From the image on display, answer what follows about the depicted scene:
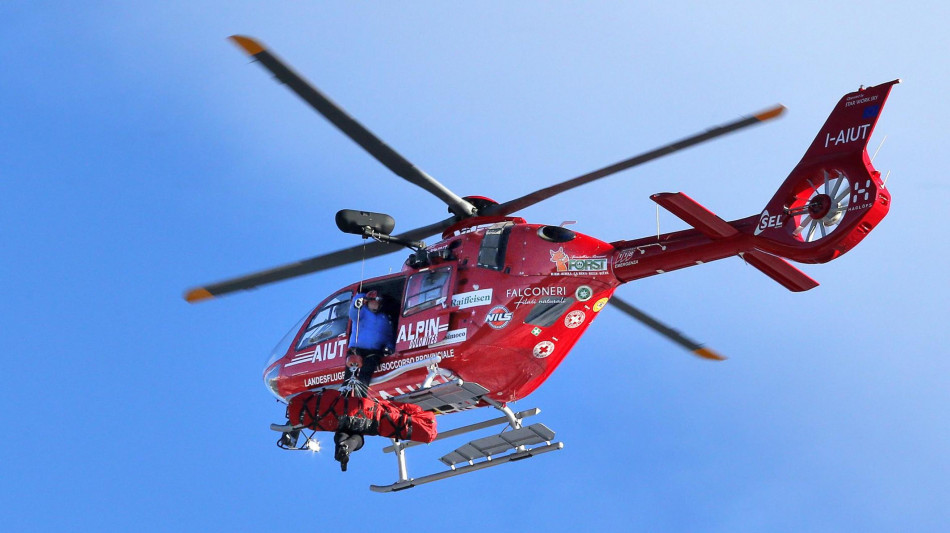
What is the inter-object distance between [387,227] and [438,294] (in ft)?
4.09

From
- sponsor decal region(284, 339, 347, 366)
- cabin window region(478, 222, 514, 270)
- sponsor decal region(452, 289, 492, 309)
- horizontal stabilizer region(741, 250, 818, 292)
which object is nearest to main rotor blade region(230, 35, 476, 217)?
cabin window region(478, 222, 514, 270)

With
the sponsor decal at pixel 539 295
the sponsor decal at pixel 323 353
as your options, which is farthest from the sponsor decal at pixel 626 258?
the sponsor decal at pixel 323 353

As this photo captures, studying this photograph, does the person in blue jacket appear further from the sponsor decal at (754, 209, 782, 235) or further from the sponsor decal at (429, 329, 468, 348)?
the sponsor decal at (754, 209, 782, 235)

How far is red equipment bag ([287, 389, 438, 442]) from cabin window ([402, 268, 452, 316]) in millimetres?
1442

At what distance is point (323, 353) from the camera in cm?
1922

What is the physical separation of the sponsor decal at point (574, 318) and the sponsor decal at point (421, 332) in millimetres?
1719

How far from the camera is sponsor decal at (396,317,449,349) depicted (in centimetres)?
1783

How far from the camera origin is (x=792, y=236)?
605 inches

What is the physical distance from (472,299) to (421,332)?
0.96m

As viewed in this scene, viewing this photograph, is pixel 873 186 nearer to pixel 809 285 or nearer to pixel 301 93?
pixel 809 285

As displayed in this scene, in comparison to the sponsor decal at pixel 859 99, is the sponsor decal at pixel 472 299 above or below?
below

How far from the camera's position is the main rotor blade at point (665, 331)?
19.5m

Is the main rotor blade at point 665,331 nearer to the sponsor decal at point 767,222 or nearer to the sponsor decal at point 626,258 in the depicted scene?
the sponsor decal at point 626,258

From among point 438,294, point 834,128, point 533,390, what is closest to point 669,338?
point 533,390
